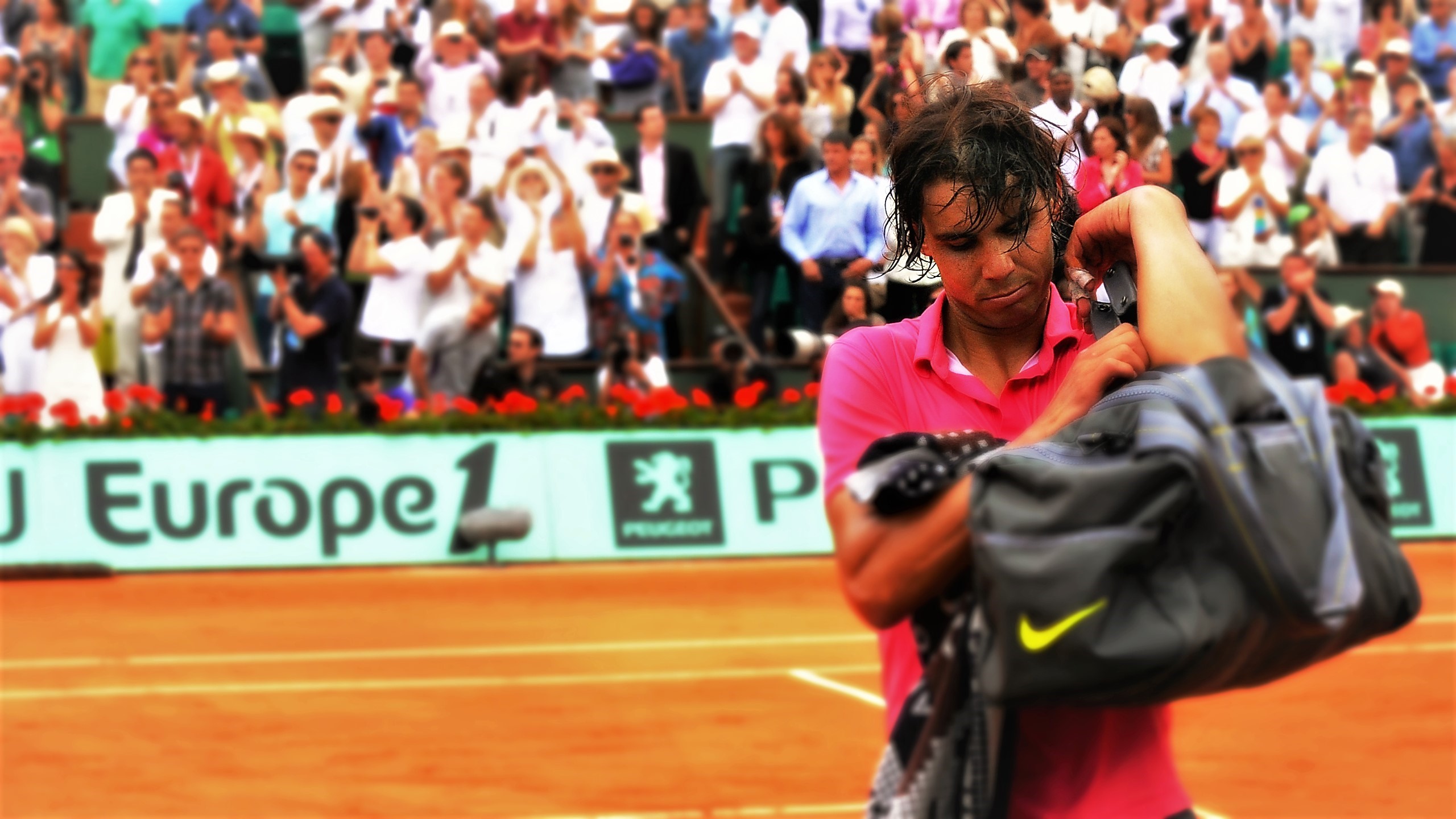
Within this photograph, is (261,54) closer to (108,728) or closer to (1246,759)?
(108,728)

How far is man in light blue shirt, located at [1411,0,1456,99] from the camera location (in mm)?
21484

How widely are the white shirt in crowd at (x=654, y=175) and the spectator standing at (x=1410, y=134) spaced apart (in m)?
7.58

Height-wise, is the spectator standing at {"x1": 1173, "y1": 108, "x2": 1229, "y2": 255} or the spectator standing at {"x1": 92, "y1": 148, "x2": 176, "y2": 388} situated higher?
the spectator standing at {"x1": 1173, "y1": 108, "x2": 1229, "y2": 255}

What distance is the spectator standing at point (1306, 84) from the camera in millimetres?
19312

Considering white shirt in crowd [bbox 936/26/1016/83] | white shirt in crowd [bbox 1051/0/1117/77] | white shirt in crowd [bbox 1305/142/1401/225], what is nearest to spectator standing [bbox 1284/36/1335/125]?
white shirt in crowd [bbox 1305/142/1401/225]

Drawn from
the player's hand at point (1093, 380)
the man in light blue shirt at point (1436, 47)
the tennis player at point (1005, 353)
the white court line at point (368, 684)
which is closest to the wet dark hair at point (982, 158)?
the tennis player at point (1005, 353)

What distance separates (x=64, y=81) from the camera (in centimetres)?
1927

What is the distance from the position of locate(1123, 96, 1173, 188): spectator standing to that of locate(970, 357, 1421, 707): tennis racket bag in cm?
147

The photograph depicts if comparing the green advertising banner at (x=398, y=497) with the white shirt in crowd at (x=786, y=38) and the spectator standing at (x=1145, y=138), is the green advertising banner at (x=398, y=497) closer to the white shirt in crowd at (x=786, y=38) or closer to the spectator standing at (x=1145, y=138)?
the white shirt in crowd at (x=786, y=38)

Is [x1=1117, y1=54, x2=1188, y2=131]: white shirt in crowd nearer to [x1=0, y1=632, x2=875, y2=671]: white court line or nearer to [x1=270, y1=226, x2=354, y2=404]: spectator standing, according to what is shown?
[x1=0, y1=632, x2=875, y2=671]: white court line

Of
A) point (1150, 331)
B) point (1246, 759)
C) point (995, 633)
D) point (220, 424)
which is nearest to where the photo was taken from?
point (995, 633)

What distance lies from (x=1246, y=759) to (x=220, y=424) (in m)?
9.12

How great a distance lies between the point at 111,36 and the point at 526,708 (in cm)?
1105

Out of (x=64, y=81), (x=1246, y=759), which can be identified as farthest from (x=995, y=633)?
(x=64, y=81)
